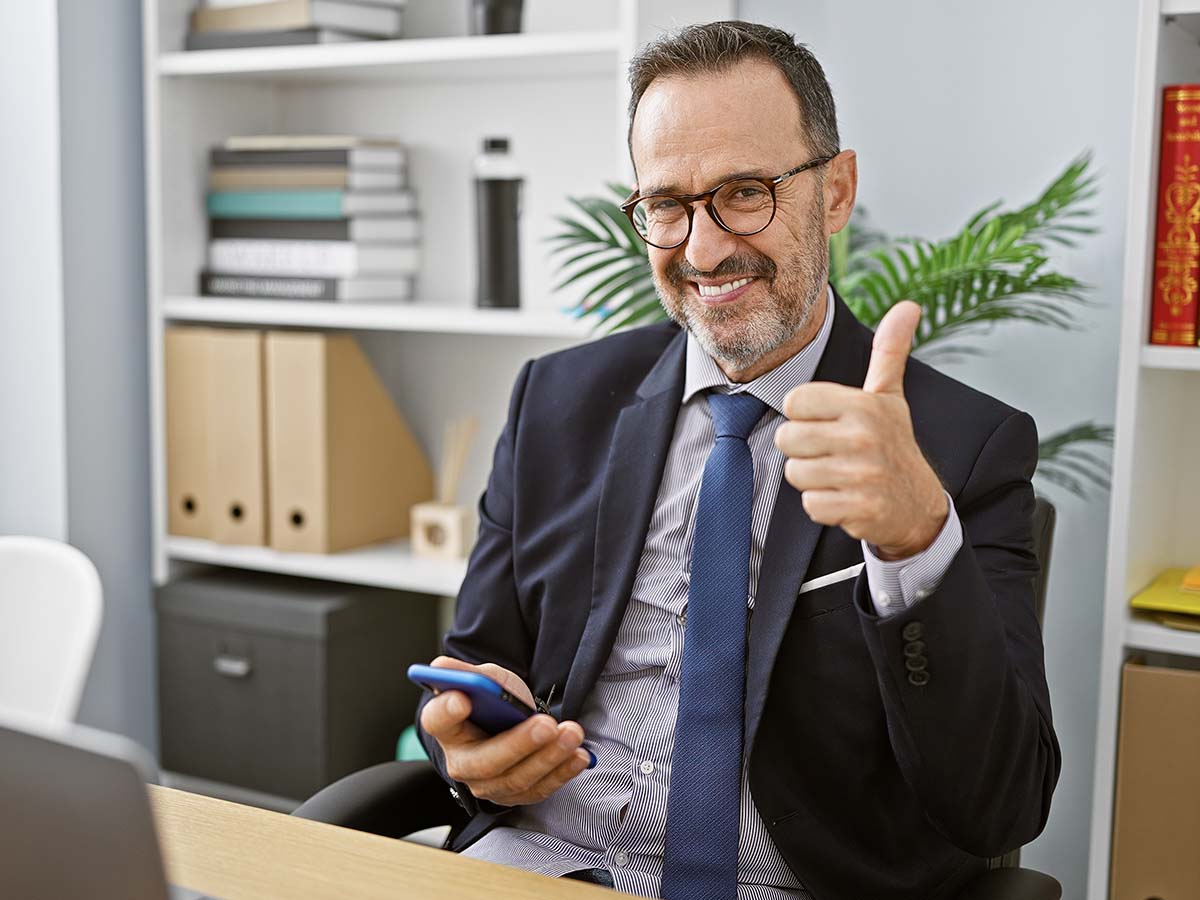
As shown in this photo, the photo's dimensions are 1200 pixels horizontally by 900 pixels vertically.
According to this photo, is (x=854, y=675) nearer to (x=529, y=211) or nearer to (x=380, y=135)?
(x=529, y=211)

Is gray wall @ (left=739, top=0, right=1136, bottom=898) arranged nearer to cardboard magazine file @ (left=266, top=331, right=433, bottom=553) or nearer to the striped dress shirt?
the striped dress shirt

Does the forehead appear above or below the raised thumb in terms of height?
above

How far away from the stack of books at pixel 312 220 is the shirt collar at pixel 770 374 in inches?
45.6

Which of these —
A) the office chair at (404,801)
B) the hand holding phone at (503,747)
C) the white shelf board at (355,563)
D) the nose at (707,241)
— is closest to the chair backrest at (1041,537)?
the office chair at (404,801)

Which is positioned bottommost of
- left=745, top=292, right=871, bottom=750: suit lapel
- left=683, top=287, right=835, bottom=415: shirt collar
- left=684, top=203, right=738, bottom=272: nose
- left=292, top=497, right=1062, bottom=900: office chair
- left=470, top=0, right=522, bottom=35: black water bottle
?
left=292, top=497, right=1062, bottom=900: office chair

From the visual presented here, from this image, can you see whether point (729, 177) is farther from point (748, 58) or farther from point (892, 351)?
point (892, 351)

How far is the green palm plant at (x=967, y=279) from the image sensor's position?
1854 mm

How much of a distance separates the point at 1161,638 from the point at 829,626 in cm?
60

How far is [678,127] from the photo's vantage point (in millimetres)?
1489

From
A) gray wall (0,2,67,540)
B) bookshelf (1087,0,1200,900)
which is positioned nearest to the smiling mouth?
bookshelf (1087,0,1200,900)

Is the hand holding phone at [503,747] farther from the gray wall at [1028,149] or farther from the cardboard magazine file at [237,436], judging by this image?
the cardboard magazine file at [237,436]

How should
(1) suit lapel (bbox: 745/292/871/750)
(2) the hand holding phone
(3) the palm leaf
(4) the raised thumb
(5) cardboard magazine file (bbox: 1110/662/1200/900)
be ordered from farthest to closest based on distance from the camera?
(3) the palm leaf < (5) cardboard magazine file (bbox: 1110/662/1200/900) < (1) suit lapel (bbox: 745/292/871/750) < (2) the hand holding phone < (4) the raised thumb

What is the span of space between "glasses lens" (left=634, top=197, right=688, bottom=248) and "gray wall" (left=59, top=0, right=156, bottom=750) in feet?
4.92

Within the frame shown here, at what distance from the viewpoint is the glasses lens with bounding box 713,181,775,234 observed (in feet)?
4.87
